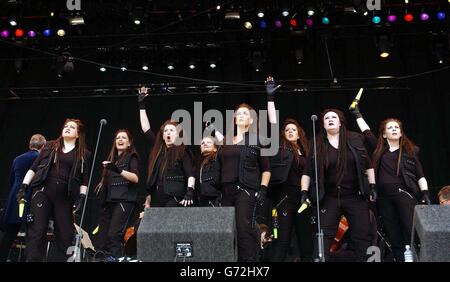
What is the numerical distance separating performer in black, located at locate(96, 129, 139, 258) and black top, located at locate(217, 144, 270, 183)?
1.05 m

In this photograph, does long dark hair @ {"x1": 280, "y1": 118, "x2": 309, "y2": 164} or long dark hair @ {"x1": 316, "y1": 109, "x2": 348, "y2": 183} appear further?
long dark hair @ {"x1": 280, "y1": 118, "x2": 309, "y2": 164}

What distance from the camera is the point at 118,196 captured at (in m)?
6.51

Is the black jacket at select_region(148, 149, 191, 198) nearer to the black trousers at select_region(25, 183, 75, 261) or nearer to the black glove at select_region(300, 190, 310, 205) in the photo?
the black trousers at select_region(25, 183, 75, 261)

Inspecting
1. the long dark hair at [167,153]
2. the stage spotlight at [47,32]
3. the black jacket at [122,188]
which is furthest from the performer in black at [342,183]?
the stage spotlight at [47,32]


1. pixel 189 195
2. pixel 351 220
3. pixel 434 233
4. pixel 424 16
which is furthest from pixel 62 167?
pixel 424 16

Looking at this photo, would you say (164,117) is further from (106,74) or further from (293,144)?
(293,144)

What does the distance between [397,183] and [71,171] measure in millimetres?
3064

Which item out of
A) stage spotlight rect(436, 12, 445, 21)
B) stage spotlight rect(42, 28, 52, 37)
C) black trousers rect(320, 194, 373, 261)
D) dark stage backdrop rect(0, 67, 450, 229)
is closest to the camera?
black trousers rect(320, 194, 373, 261)

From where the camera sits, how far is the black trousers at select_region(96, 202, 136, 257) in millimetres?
6234

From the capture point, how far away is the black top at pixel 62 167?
609 centimetres

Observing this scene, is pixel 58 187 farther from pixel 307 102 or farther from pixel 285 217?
pixel 307 102

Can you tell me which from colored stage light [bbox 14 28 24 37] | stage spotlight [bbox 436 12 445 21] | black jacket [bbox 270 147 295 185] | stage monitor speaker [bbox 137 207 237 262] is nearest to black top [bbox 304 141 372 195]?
black jacket [bbox 270 147 295 185]
